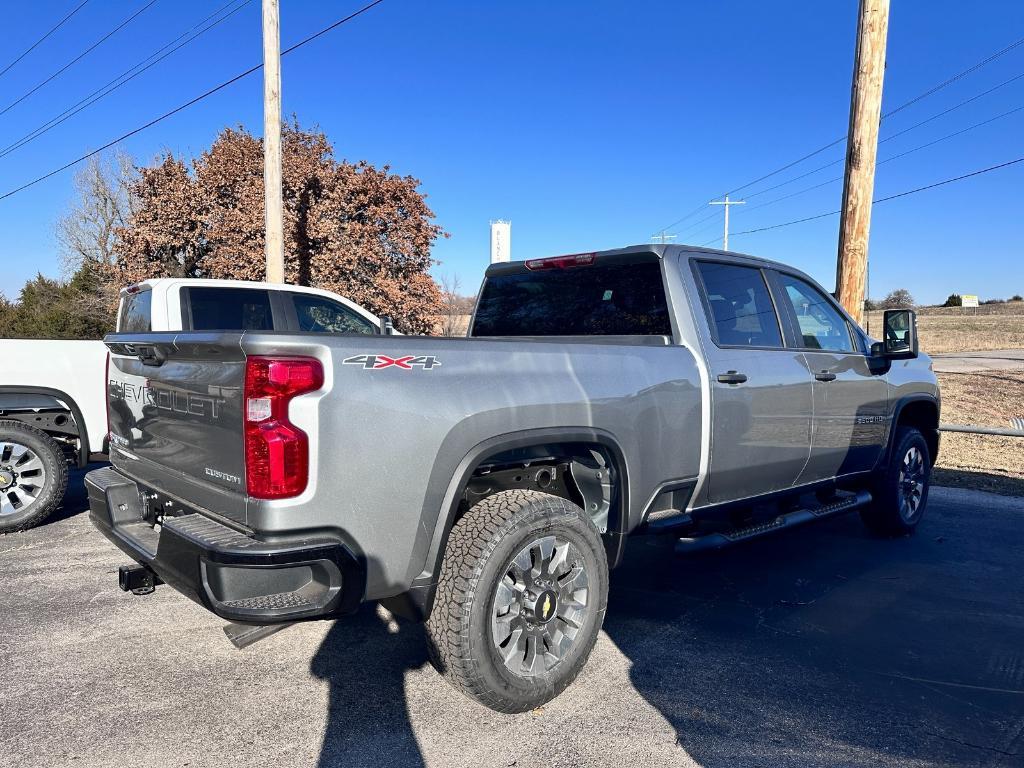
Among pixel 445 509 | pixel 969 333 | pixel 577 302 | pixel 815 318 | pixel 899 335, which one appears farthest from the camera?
pixel 969 333

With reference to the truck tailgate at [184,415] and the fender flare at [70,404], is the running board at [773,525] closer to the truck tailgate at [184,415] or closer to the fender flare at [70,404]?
the truck tailgate at [184,415]

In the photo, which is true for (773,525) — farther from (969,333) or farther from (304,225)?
(969,333)

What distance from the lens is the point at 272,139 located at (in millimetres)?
9859

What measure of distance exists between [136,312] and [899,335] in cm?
589

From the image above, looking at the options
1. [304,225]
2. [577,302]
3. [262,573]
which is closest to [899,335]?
[577,302]

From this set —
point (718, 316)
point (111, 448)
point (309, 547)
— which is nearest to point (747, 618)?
point (718, 316)

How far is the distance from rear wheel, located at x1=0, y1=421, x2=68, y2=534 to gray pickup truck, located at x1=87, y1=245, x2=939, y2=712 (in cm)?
232

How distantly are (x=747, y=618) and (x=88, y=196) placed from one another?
104 feet

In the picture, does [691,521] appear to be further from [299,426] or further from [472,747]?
[299,426]

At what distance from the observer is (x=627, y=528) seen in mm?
3486

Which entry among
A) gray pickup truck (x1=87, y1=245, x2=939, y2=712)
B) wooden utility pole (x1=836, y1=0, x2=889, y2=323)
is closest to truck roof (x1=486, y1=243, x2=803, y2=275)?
gray pickup truck (x1=87, y1=245, x2=939, y2=712)

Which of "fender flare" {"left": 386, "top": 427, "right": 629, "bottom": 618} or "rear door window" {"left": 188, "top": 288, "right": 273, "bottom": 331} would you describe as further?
"rear door window" {"left": 188, "top": 288, "right": 273, "bottom": 331}

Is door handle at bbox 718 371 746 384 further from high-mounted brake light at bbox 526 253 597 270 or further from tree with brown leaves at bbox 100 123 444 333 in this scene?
tree with brown leaves at bbox 100 123 444 333

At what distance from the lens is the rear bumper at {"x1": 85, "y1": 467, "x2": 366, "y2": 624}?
8.02ft
